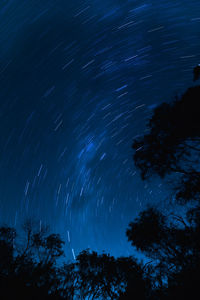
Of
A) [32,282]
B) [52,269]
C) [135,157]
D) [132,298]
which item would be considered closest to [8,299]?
[32,282]

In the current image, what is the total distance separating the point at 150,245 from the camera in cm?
1709

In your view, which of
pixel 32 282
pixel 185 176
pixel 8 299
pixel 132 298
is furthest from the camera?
pixel 132 298

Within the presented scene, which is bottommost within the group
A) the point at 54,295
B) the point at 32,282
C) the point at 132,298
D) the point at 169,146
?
the point at 132,298

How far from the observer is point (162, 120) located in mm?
10906

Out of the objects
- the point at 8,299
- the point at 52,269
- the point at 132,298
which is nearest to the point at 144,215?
the point at 132,298

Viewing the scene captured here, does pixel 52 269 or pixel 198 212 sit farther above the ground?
pixel 198 212

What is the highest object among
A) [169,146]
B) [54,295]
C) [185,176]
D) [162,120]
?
[162,120]

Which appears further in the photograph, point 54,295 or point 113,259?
point 113,259

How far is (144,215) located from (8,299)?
1458cm

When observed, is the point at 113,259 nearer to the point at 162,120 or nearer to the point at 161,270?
the point at 161,270

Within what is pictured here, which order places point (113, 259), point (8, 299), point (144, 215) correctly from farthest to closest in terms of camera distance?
point (113, 259)
point (144, 215)
point (8, 299)

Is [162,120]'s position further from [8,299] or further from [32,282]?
[32,282]

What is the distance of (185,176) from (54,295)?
12633 mm

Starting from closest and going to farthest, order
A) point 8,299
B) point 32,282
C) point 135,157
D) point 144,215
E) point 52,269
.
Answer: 1. point 8,299
2. point 32,282
3. point 135,157
4. point 52,269
5. point 144,215
